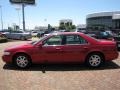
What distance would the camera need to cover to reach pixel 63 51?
10.8m

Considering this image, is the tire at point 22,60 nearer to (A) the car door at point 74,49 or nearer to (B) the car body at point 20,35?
(A) the car door at point 74,49

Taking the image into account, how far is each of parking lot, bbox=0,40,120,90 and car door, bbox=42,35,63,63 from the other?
1.36 ft

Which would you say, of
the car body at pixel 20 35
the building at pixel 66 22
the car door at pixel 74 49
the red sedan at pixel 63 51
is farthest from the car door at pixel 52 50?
the building at pixel 66 22

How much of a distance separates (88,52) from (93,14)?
113 metres

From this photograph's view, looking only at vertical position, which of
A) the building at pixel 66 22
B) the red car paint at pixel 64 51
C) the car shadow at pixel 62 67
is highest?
the building at pixel 66 22

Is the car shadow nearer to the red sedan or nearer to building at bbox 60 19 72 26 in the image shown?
the red sedan

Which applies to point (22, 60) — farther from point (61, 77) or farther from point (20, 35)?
point (20, 35)

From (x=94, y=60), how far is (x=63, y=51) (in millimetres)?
1347

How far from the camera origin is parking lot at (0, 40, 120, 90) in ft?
26.2

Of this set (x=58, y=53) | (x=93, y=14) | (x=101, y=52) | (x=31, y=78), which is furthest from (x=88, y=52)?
(x=93, y=14)

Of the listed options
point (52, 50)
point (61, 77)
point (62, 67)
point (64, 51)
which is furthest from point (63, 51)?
point (61, 77)

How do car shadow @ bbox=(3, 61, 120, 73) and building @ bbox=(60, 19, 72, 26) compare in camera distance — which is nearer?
car shadow @ bbox=(3, 61, 120, 73)

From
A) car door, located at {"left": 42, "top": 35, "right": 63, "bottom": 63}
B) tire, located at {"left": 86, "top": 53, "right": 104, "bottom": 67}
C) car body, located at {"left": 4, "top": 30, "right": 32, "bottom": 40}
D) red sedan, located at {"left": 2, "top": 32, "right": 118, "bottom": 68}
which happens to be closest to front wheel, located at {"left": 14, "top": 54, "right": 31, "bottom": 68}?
red sedan, located at {"left": 2, "top": 32, "right": 118, "bottom": 68}

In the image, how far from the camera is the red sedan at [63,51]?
10.8 metres
